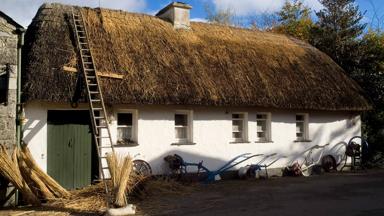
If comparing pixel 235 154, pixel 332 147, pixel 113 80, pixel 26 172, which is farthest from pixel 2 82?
pixel 332 147

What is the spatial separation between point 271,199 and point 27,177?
6001 mm

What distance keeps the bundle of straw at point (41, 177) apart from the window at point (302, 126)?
999 cm

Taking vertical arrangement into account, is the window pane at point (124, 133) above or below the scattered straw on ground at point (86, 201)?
above

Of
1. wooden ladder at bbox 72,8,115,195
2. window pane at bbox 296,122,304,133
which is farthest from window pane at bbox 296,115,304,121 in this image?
wooden ladder at bbox 72,8,115,195

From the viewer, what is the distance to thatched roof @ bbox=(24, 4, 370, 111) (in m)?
13.1

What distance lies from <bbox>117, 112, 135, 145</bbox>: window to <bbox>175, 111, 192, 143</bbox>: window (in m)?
1.61

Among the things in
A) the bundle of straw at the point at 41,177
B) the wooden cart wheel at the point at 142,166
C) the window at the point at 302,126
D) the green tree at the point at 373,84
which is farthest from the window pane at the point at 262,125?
the bundle of straw at the point at 41,177

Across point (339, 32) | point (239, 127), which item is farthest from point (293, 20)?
point (239, 127)

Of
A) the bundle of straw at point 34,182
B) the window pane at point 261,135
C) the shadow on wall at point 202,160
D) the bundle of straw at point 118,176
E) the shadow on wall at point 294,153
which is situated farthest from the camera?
the window pane at point 261,135

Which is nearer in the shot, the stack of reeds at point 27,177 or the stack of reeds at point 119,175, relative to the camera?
the stack of reeds at point 119,175

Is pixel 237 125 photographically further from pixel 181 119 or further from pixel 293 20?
pixel 293 20

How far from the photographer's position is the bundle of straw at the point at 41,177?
35.5 feet

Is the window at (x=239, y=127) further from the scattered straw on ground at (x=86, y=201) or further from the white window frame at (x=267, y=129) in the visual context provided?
the scattered straw on ground at (x=86, y=201)

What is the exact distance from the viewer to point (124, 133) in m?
13.9
